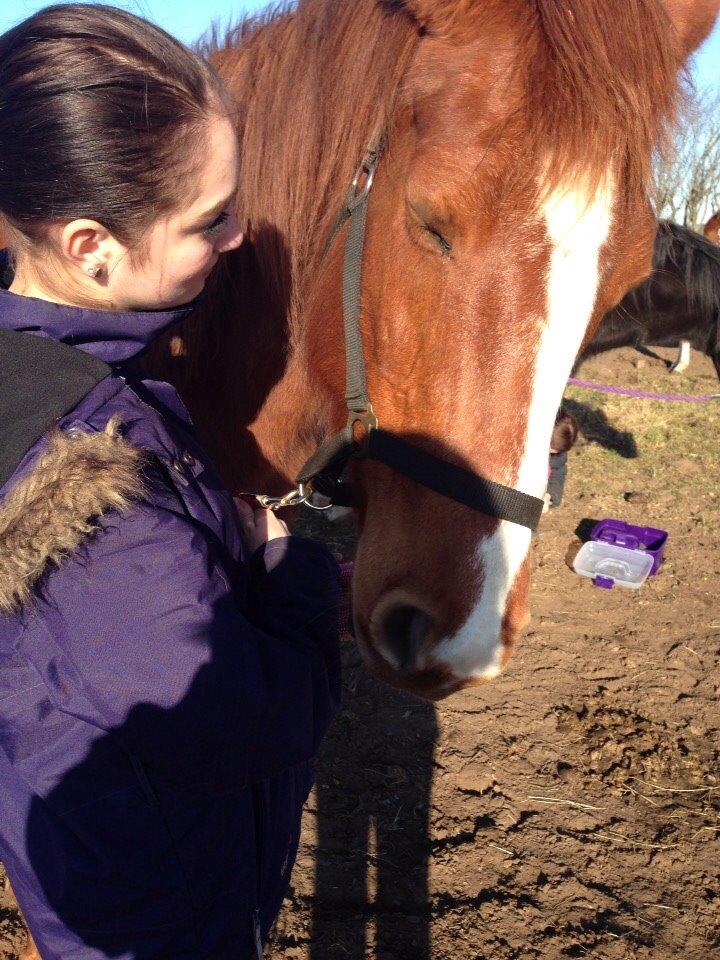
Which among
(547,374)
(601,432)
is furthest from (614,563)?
(547,374)

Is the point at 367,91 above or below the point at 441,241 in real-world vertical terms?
above

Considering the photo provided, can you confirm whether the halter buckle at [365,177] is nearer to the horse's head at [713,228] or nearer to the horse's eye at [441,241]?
the horse's eye at [441,241]

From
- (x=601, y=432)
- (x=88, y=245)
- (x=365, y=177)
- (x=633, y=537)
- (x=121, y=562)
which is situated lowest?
(x=601, y=432)

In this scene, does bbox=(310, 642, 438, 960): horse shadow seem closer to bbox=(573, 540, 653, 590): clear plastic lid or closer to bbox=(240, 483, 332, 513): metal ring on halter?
bbox=(240, 483, 332, 513): metal ring on halter

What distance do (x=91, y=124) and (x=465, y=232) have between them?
2.24 ft

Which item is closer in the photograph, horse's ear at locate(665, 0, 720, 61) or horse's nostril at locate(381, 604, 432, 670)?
horse's nostril at locate(381, 604, 432, 670)

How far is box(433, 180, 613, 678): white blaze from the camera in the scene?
127cm

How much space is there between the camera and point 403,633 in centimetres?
141

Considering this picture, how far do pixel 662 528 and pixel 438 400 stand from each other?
14.3 feet

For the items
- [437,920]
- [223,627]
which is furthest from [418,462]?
[437,920]

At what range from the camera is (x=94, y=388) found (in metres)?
0.96

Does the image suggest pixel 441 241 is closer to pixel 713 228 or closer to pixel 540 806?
pixel 540 806

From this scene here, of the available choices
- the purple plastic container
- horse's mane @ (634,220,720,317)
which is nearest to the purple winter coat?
the purple plastic container

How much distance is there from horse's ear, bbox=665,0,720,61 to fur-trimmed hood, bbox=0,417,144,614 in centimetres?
176
